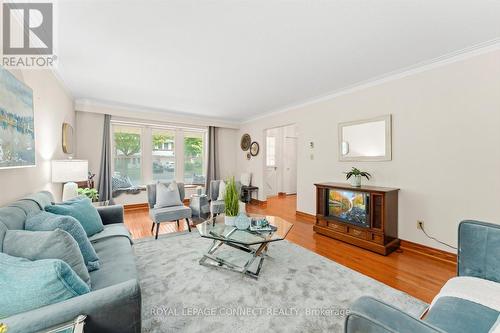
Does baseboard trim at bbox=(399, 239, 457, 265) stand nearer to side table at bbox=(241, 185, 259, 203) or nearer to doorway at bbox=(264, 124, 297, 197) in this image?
side table at bbox=(241, 185, 259, 203)

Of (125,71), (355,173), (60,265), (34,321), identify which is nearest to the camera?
(34,321)

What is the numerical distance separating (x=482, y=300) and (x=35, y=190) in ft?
12.4

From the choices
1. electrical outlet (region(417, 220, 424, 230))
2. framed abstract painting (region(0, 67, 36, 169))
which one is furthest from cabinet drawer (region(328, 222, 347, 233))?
framed abstract painting (region(0, 67, 36, 169))

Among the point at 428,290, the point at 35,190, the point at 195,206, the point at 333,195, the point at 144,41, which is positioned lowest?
the point at 428,290

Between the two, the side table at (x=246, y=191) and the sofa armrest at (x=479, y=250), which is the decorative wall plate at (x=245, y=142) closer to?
the side table at (x=246, y=191)

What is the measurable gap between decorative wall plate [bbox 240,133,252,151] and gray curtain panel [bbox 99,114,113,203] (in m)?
3.41

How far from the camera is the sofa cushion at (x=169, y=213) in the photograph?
330cm

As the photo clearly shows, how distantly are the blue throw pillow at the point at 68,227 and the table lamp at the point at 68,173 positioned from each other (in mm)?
1452

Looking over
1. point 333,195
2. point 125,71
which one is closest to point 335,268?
point 333,195

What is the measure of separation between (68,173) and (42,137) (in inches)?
21.7

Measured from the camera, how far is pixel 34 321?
832 millimetres

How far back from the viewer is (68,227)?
1.53 m

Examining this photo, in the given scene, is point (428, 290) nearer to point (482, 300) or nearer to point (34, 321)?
point (482, 300)

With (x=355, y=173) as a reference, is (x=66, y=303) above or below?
below
